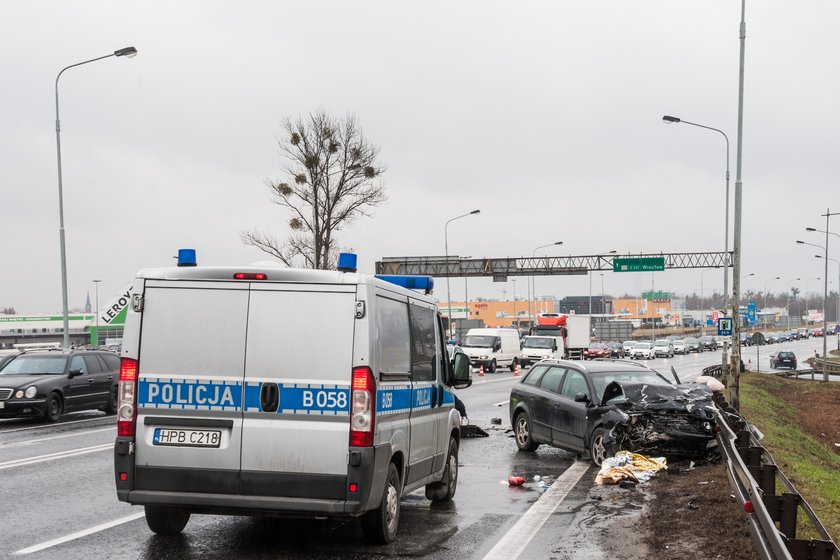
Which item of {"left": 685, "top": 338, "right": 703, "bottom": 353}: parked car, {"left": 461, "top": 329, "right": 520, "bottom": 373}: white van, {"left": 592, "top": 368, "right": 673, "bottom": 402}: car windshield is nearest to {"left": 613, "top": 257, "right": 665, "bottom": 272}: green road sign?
{"left": 461, "top": 329, "right": 520, "bottom": 373}: white van

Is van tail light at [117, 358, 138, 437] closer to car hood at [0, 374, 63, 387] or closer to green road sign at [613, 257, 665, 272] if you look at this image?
car hood at [0, 374, 63, 387]

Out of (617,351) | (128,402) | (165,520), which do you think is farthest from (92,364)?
(617,351)

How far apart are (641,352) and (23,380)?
55.8m

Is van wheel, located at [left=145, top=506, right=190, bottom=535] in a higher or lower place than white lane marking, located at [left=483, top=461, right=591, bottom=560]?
higher

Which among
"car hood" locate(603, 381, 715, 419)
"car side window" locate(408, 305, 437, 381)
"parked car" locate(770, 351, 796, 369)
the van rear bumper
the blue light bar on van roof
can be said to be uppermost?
the blue light bar on van roof

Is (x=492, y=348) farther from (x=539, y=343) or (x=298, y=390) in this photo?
(x=298, y=390)

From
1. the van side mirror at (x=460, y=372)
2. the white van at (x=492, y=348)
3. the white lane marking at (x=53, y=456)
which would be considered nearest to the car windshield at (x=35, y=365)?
the white lane marking at (x=53, y=456)

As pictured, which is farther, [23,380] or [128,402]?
[23,380]

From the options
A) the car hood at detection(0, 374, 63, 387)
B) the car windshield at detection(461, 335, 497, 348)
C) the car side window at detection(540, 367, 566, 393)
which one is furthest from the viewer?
the car windshield at detection(461, 335, 497, 348)

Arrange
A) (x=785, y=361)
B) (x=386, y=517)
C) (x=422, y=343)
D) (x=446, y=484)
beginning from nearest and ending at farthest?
(x=386, y=517), (x=422, y=343), (x=446, y=484), (x=785, y=361)

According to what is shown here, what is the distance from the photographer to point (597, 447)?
13.3 metres

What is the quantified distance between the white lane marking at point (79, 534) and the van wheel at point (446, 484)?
3.07 m

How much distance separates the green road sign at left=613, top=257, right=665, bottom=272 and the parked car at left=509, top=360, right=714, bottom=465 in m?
55.7

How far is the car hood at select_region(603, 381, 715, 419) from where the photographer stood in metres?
13.0
